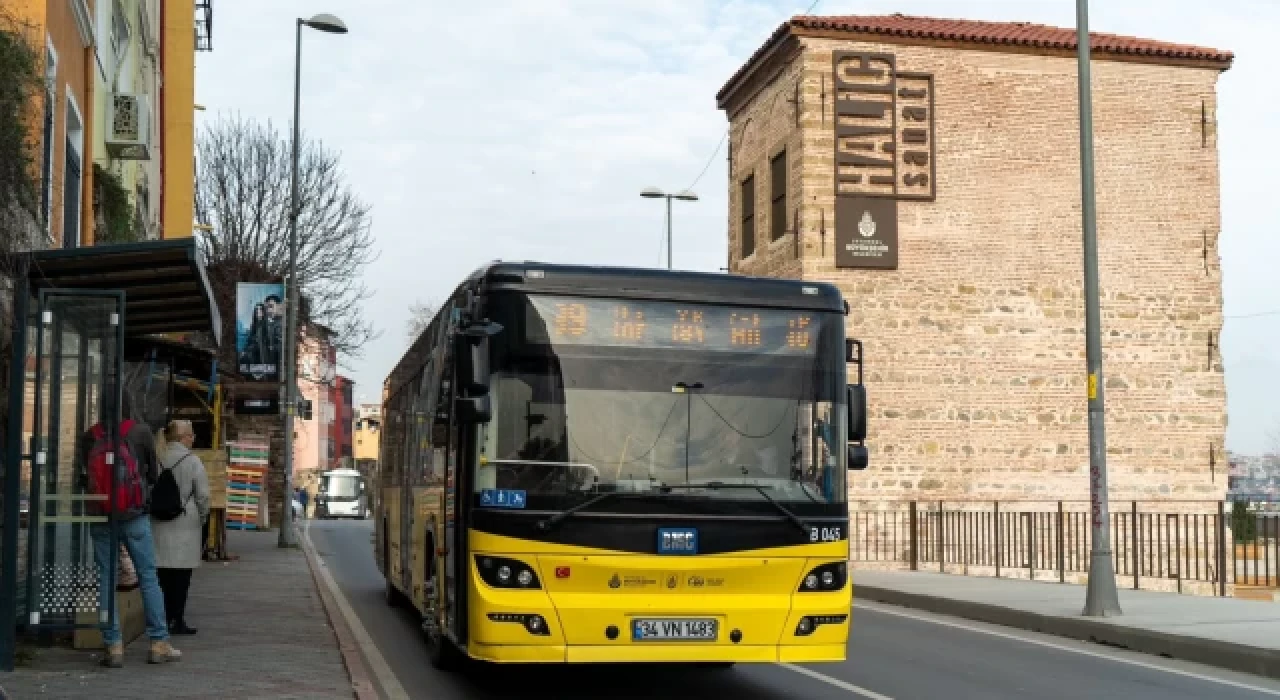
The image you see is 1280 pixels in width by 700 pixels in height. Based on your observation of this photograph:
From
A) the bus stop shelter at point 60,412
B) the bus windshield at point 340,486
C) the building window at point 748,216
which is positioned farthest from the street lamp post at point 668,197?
the bus windshield at point 340,486

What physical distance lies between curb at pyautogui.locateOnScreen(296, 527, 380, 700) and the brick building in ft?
42.2

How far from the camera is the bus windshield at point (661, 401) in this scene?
9.74m

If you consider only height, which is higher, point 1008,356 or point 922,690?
point 1008,356

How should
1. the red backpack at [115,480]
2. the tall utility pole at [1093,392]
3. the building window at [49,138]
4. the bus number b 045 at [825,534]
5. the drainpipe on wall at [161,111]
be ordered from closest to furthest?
1. the bus number b 045 at [825,534]
2. the red backpack at [115,480]
3. the building window at [49,138]
4. the tall utility pole at [1093,392]
5. the drainpipe on wall at [161,111]

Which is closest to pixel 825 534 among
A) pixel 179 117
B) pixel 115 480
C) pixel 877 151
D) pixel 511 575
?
pixel 511 575

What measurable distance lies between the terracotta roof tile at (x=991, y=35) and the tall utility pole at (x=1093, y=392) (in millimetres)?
12408

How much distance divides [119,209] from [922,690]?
14.7 meters

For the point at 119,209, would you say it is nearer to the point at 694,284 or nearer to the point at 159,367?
the point at 159,367

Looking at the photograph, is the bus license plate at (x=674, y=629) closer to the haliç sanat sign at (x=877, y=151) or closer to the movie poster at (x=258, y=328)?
the haliç sanat sign at (x=877, y=151)

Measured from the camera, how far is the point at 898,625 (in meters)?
16.9

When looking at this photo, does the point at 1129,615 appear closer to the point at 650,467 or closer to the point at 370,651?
the point at 370,651

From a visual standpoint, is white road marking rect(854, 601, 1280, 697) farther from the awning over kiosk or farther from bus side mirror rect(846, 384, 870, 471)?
the awning over kiosk

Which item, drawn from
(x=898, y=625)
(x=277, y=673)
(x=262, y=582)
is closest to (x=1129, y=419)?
(x=898, y=625)

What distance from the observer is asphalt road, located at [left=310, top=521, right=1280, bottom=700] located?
11.1 m
